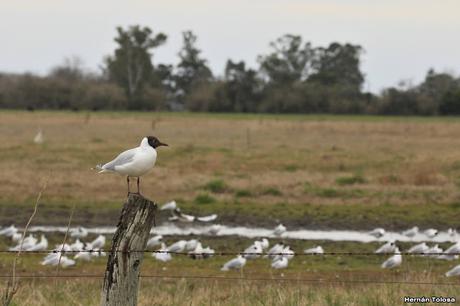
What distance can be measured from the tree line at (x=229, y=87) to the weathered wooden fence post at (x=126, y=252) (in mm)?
76027

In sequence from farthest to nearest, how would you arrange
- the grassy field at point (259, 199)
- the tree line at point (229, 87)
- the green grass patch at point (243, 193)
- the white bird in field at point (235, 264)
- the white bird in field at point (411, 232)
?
the tree line at point (229, 87), the green grass patch at point (243, 193), the white bird in field at point (411, 232), the white bird in field at point (235, 264), the grassy field at point (259, 199)

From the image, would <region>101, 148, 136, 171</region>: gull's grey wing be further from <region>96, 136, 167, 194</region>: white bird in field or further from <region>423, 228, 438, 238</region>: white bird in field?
<region>423, 228, 438, 238</region>: white bird in field

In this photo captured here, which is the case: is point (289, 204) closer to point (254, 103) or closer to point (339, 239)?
point (339, 239)

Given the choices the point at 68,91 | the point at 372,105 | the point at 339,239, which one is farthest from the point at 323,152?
the point at 68,91

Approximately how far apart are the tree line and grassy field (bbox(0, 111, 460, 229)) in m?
45.8

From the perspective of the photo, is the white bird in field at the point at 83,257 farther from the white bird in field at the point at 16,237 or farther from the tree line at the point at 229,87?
the tree line at the point at 229,87

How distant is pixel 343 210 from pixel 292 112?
67180 mm

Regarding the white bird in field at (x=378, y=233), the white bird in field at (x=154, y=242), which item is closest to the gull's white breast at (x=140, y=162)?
the white bird in field at (x=154, y=242)

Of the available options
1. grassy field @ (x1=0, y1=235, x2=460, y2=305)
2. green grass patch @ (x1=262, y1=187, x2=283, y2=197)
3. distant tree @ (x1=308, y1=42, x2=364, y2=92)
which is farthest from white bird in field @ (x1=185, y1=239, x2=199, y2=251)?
distant tree @ (x1=308, y1=42, x2=364, y2=92)

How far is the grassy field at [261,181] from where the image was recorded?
73.3 feet

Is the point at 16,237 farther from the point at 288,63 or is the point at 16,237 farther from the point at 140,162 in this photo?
the point at 288,63

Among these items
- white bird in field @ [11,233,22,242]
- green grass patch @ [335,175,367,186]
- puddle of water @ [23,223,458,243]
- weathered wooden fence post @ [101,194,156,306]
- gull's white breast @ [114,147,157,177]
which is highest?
gull's white breast @ [114,147,157,177]

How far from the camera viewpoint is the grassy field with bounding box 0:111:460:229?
22.3 meters

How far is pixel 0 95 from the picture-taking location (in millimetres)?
92938
